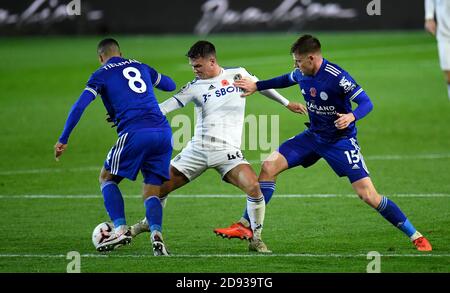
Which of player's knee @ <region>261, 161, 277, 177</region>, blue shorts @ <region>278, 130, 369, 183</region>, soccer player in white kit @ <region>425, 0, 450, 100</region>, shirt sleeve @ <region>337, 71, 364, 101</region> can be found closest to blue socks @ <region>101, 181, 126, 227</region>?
player's knee @ <region>261, 161, 277, 177</region>

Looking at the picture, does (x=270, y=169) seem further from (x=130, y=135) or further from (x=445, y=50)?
(x=445, y=50)

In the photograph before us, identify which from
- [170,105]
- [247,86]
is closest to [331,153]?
[247,86]

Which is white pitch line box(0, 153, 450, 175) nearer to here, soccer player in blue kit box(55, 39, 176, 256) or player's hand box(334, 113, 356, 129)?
soccer player in blue kit box(55, 39, 176, 256)

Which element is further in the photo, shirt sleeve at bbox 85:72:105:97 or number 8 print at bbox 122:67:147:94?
number 8 print at bbox 122:67:147:94

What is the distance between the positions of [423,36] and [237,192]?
34.3m

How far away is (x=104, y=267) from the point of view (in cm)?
881

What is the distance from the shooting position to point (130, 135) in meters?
9.70

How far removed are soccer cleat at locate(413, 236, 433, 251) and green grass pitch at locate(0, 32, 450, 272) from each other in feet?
0.36

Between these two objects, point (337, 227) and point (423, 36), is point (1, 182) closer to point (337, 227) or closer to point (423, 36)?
point (337, 227)

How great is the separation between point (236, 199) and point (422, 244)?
3.92 metres

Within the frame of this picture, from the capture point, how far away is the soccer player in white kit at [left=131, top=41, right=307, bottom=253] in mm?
9938

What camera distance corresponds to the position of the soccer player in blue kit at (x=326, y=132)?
954cm

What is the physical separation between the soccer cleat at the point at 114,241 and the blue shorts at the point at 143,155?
538mm

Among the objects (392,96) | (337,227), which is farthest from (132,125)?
(392,96)
